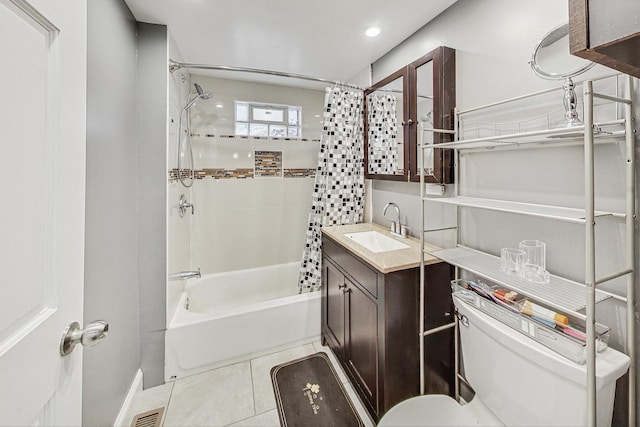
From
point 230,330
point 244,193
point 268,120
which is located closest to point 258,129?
point 268,120

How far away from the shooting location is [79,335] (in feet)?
1.96

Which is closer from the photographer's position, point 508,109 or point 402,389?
point 508,109

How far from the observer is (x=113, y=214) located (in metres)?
1.37

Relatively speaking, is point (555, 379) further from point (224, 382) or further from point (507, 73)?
point (224, 382)

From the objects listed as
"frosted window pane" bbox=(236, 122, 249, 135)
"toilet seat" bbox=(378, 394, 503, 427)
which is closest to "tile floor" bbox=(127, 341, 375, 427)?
"toilet seat" bbox=(378, 394, 503, 427)

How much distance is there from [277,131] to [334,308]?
1.93 meters

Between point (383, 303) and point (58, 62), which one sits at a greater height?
point (58, 62)

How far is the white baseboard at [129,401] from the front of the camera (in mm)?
1447

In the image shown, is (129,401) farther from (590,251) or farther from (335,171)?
(590,251)

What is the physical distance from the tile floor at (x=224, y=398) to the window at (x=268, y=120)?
84.9 inches

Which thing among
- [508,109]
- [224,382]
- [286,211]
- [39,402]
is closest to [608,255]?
[508,109]

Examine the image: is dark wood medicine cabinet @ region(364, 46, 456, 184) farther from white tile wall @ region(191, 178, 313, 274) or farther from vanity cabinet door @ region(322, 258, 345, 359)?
white tile wall @ region(191, 178, 313, 274)

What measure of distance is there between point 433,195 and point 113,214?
187cm

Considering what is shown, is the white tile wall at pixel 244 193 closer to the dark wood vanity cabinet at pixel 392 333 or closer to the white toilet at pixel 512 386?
the dark wood vanity cabinet at pixel 392 333
